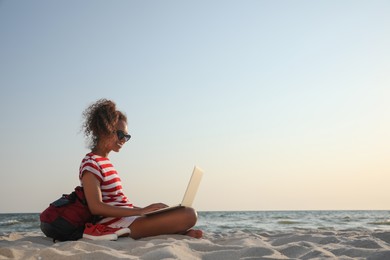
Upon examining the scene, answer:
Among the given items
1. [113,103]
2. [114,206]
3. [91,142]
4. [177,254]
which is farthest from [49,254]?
[113,103]

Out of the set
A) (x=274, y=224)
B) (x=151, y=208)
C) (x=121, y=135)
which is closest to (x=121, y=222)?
(x=151, y=208)

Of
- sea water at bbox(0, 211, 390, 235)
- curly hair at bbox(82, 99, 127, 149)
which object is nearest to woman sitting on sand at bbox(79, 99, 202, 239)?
curly hair at bbox(82, 99, 127, 149)

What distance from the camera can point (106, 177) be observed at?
3775 millimetres

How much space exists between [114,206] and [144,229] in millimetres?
421

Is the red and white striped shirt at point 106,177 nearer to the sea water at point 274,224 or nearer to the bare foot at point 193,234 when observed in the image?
the bare foot at point 193,234

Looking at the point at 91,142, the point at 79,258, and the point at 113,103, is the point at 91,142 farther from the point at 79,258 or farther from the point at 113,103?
the point at 79,258

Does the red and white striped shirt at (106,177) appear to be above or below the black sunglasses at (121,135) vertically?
below

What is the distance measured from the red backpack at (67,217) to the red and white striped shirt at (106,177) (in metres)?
0.21

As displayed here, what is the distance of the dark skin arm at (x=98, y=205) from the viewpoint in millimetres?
3566

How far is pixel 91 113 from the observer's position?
4141mm

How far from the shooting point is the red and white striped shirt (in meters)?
3.67

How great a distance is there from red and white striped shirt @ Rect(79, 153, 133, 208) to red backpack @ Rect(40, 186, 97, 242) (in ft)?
0.70

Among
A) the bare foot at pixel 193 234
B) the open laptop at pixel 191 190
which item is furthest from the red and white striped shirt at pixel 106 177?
the bare foot at pixel 193 234

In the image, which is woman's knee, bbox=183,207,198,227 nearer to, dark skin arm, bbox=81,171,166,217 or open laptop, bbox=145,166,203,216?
open laptop, bbox=145,166,203,216
